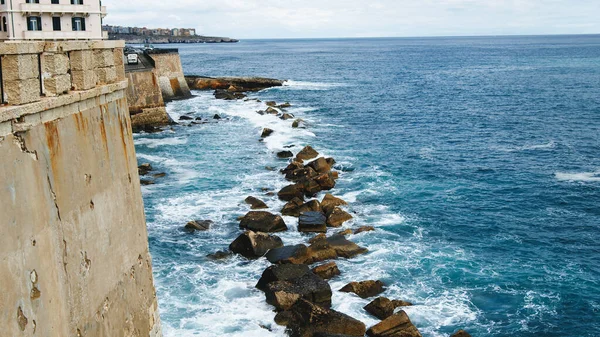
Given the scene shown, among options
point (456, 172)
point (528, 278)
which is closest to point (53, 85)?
point (528, 278)

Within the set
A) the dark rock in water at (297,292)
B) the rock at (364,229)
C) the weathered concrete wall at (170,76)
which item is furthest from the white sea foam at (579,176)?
the weathered concrete wall at (170,76)

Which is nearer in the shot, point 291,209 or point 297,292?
point 297,292

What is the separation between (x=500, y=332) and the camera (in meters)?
18.6

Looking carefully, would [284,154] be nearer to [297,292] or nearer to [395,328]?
[297,292]

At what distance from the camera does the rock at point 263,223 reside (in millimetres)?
26062

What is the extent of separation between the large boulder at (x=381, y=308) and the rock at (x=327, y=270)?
2745 mm

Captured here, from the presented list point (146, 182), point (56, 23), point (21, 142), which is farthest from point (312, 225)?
point (56, 23)

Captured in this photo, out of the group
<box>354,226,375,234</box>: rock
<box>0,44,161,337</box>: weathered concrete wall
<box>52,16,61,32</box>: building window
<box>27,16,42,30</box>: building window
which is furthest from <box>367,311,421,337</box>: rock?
<box>52,16,61,32</box>: building window

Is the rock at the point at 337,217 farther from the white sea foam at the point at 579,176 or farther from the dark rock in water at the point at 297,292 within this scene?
the white sea foam at the point at 579,176

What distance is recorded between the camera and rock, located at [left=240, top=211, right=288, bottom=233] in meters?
26.1

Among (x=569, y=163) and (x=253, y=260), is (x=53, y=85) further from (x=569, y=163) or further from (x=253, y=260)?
(x=569, y=163)

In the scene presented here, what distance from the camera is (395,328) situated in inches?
697

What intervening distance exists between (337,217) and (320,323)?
9.96 m

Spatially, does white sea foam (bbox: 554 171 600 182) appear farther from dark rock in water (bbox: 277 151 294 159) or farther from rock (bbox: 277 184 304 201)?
dark rock in water (bbox: 277 151 294 159)
